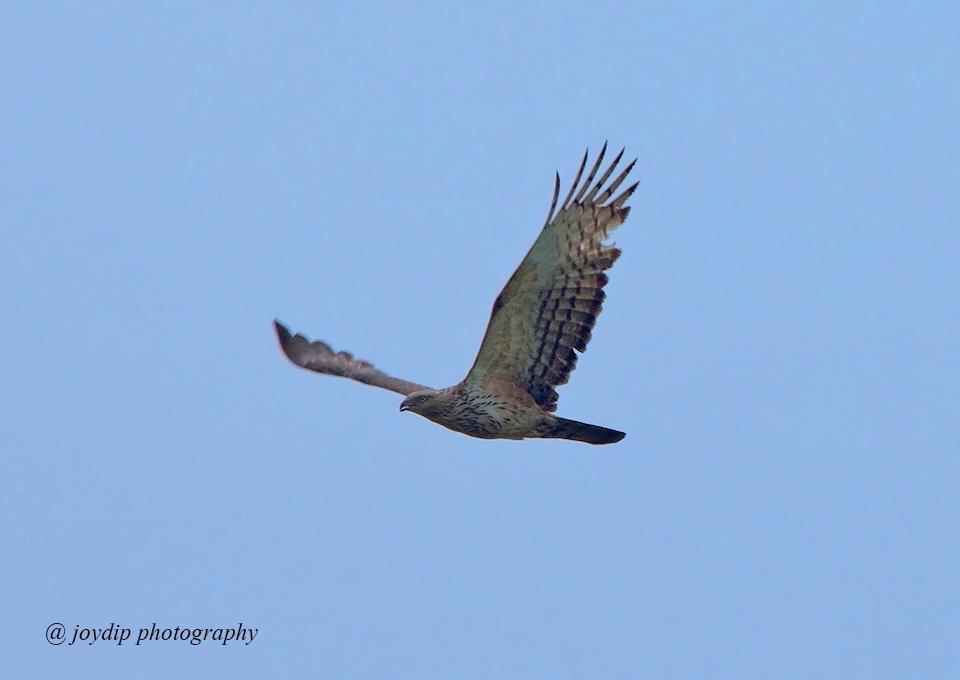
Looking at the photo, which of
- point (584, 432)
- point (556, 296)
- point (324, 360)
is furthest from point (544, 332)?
point (324, 360)

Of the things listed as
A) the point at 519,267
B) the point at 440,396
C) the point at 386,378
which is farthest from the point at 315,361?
the point at 519,267

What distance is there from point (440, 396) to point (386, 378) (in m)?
2.22

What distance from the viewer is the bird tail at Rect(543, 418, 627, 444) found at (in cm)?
1210

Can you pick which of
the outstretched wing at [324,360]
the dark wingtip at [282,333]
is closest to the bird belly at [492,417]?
the outstretched wing at [324,360]

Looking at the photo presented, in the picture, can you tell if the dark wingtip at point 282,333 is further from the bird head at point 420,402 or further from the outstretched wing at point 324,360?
the bird head at point 420,402

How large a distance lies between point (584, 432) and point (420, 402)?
4.41 feet

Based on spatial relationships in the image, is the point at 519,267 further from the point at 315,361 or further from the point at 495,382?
the point at 315,361

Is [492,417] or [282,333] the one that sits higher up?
[282,333]

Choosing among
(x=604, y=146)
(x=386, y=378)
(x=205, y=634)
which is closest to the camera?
(x=604, y=146)

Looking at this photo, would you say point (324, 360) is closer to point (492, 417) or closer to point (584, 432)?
point (492, 417)

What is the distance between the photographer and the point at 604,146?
1131cm

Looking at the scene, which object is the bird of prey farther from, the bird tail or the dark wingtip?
the dark wingtip

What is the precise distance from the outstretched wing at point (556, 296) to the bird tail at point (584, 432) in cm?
25

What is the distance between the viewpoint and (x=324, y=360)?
1477cm
